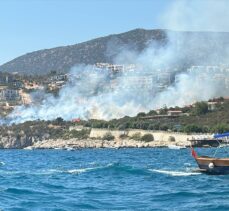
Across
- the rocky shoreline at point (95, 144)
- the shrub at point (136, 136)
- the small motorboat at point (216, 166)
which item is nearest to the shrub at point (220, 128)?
the rocky shoreline at point (95, 144)

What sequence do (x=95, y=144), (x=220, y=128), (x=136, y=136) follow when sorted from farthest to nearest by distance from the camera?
1. (x=95, y=144)
2. (x=136, y=136)
3. (x=220, y=128)

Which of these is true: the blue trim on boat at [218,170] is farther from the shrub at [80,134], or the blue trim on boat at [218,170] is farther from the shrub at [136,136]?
the shrub at [80,134]

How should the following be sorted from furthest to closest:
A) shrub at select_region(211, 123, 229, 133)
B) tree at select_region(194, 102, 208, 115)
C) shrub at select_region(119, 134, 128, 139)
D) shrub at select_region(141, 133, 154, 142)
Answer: tree at select_region(194, 102, 208, 115)
shrub at select_region(119, 134, 128, 139)
shrub at select_region(141, 133, 154, 142)
shrub at select_region(211, 123, 229, 133)

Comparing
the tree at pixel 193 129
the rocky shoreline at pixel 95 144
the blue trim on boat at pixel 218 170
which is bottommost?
the rocky shoreline at pixel 95 144

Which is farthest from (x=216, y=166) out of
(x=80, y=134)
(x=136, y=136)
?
(x=80, y=134)

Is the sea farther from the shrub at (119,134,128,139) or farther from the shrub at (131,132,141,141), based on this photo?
the shrub at (119,134,128,139)

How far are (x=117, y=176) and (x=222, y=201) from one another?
17565 millimetres

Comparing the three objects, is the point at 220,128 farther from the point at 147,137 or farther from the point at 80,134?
the point at 80,134

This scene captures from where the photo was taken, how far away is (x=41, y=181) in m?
43.9

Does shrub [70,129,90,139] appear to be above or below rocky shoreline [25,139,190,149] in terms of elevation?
above

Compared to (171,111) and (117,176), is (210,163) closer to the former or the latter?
(117,176)

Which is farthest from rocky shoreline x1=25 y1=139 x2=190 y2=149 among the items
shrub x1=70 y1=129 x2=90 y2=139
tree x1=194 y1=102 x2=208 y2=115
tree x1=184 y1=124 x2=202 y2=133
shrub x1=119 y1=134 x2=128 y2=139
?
tree x1=194 y1=102 x2=208 y2=115

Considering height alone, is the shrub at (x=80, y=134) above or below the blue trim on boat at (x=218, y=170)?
below

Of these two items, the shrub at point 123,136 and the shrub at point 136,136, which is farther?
the shrub at point 123,136
